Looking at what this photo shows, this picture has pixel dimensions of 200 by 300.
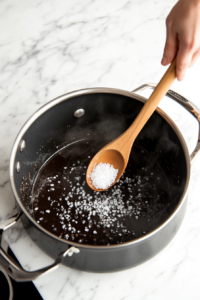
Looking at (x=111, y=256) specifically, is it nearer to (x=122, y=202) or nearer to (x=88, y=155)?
(x=122, y=202)

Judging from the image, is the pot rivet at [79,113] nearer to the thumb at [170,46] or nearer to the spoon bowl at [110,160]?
the spoon bowl at [110,160]

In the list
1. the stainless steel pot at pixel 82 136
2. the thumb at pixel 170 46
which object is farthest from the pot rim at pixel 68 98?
the thumb at pixel 170 46

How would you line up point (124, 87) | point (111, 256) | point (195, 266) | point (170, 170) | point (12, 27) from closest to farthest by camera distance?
point (111, 256) → point (195, 266) → point (170, 170) → point (124, 87) → point (12, 27)

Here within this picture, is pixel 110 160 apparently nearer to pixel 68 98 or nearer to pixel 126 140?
pixel 126 140

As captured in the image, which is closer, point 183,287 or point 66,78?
point 183,287

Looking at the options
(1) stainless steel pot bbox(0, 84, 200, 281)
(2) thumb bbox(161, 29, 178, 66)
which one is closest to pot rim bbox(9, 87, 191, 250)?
(1) stainless steel pot bbox(0, 84, 200, 281)

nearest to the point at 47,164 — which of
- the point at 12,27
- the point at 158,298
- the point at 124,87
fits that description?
the point at 124,87

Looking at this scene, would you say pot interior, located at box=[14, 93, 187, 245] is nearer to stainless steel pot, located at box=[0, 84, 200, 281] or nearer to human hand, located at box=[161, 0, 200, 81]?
stainless steel pot, located at box=[0, 84, 200, 281]
